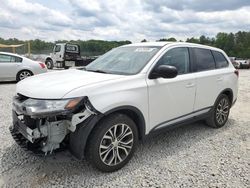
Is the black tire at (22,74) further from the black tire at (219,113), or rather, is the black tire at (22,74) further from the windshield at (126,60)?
the black tire at (219,113)

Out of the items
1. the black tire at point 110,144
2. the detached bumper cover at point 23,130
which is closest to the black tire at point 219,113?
the black tire at point 110,144

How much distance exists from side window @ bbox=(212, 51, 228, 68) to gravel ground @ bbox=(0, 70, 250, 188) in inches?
58.4

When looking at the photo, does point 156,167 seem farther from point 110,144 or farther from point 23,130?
point 23,130

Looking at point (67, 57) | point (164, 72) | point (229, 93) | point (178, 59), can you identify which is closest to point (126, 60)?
point (164, 72)

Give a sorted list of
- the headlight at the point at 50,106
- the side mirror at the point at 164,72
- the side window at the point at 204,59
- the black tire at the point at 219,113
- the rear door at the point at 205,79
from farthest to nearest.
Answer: the black tire at the point at 219,113
the side window at the point at 204,59
the rear door at the point at 205,79
the side mirror at the point at 164,72
the headlight at the point at 50,106

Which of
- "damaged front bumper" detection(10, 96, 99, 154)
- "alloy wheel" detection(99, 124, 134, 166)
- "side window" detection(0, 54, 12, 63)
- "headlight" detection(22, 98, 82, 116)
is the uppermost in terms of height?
"side window" detection(0, 54, 12, 63)

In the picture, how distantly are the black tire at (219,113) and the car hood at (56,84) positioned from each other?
245 cm

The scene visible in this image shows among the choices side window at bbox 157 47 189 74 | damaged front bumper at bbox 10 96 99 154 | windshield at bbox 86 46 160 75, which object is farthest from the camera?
side window at bbox 157 47 189 74

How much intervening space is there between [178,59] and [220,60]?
144 centimetres

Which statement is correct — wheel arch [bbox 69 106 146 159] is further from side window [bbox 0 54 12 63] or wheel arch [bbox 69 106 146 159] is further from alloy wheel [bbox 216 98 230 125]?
side window [bbox 0 54 12 63]

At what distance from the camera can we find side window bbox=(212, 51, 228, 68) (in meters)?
5.21

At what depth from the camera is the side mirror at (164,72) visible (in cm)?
361

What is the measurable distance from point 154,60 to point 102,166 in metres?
1.66

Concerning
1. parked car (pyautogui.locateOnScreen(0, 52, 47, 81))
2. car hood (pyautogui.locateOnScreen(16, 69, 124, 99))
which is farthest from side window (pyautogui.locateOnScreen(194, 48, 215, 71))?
parked car (pyautogui.locateOnScreen(0, 52, 47, 81))
